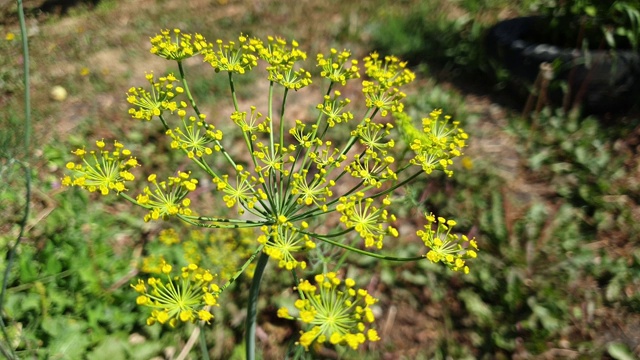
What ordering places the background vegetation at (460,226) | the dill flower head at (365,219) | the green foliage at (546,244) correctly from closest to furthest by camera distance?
the dill flower head at (365,219) → the background vegetation at (460,226) → the green foliage at (546,244)

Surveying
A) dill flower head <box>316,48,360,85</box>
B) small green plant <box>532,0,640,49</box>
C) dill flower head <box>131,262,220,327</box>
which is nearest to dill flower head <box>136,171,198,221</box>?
dill flower head <box>131,262,220,327</box>

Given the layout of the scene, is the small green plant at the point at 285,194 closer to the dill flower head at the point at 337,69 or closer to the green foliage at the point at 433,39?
the dill flower head at the point at 337,69

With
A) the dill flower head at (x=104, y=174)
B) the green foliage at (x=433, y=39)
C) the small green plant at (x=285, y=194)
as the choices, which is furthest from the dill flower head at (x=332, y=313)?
the green foliage at (x=433, y=39)

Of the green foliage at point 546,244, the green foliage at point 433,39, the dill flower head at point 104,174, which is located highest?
the dill flower head at point 104,174

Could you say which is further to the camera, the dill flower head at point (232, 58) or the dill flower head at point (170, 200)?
the dill flower head at point (232, 58)

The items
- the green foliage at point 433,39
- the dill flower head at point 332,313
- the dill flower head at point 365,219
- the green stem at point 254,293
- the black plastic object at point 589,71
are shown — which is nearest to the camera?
the dill flower head at point 332,313

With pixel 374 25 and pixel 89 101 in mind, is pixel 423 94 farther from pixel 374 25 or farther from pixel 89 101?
pixel 89 101

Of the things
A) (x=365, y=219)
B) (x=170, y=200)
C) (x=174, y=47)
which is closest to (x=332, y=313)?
(x=365, y=219)

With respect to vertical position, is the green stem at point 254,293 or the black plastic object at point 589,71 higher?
the black plastic object at point 589,71

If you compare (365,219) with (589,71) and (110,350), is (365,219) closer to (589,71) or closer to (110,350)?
(110,350)
